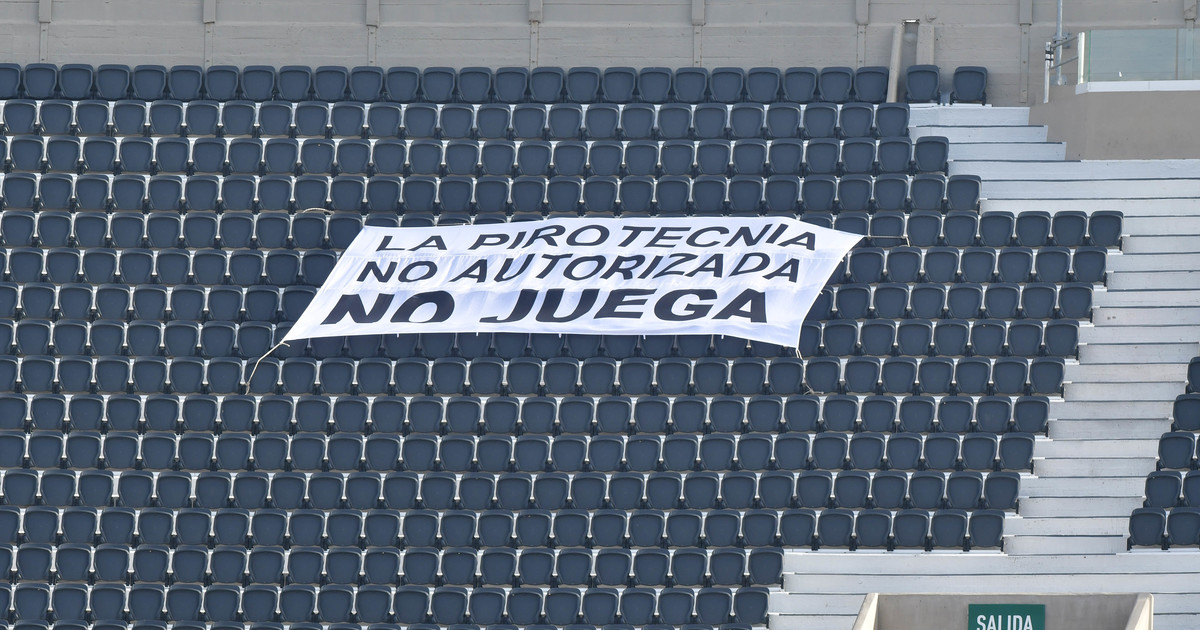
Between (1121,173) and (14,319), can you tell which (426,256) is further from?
(1121,173)

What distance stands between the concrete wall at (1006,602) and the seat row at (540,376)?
485 centimetres

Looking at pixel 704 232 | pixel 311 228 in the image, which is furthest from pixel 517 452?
pixel 311 228

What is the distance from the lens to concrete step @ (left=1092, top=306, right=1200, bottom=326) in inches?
584

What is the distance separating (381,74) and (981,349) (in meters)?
6.19

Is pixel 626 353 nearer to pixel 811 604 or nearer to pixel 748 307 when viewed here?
pixel 748 307

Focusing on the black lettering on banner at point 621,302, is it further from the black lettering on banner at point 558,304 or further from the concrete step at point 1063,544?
the concrete step at point 1063,544

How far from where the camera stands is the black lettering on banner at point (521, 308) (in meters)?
14.5

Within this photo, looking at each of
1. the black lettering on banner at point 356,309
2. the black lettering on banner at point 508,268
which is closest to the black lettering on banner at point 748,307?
→ the black lettering on banner at point 508,268

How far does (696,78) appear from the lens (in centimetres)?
1706

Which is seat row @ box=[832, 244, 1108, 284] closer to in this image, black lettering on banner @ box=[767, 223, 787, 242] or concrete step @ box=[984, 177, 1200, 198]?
black lettering on banner @ box=[767, 223, 787, 242]

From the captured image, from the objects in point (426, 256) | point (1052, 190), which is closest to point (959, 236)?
point (1052, 190)

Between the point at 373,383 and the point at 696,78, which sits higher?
the point at 696,78

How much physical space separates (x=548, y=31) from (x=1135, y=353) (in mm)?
6660

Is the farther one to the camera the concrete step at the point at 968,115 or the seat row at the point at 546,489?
the concrete step at the point at 968,115
